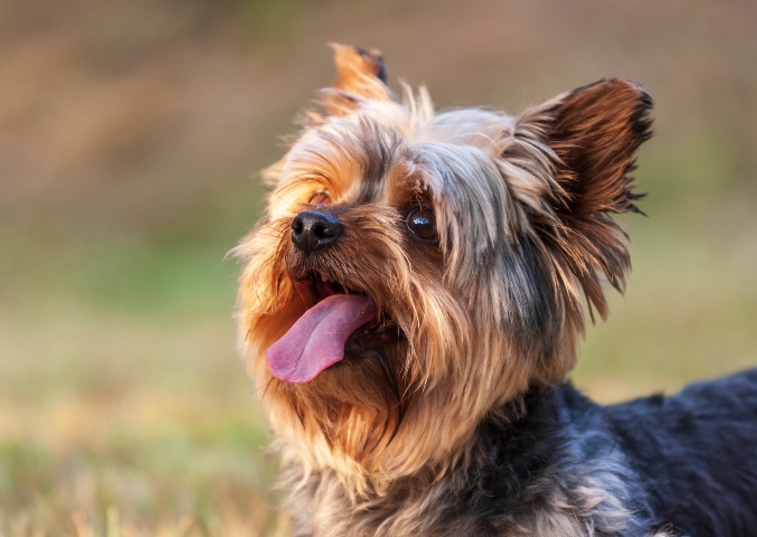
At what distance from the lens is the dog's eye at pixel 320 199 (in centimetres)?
423

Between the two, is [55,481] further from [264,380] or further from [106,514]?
[264,380]

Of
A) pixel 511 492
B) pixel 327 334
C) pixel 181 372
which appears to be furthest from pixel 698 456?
pixel 181 372

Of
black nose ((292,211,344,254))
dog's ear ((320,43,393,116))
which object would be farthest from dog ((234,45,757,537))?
dog's ear ((320,43,393,116))

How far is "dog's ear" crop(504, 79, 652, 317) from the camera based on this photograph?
3.87m

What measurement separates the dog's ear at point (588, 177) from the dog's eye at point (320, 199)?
0.86 m

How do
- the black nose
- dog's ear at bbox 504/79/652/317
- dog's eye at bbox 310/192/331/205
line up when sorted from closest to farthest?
the black nose → dog's ear at bbox 504/79/652/317 → dog's eye at bbox 310/192/331/205

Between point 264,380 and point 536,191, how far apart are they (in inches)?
56.5

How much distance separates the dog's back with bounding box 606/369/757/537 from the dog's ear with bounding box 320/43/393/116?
1.96 metres

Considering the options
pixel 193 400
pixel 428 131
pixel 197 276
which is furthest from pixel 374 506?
pixel 197 276

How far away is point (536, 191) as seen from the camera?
13.3ft

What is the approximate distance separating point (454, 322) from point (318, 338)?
55 cm

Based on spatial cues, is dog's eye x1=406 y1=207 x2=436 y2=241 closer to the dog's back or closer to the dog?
the dog

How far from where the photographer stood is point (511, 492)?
3.82 metres

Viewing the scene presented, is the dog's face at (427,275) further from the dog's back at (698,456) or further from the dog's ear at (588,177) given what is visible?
the dog's back at (698,456)
